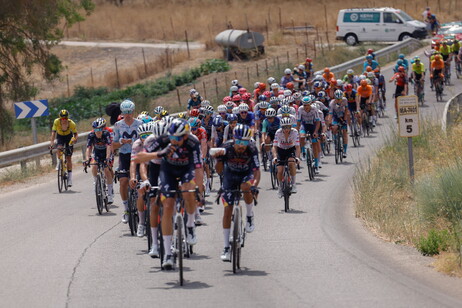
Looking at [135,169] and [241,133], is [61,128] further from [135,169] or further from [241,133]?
[241,133]

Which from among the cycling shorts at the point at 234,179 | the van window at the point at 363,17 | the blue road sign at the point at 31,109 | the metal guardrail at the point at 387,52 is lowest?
the cycling shorts at the point at 234,179

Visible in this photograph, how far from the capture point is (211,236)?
50.9ft

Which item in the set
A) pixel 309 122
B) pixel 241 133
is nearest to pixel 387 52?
pixel 309 122

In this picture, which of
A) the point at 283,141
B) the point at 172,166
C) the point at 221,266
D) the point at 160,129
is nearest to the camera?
the point at 160,129

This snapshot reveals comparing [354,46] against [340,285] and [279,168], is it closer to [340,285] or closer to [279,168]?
[279,168]

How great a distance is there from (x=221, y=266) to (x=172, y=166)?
1656 mm

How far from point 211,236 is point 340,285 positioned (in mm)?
4432

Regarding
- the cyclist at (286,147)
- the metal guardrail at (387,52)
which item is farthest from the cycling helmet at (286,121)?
the metal guardrail at (387,52)

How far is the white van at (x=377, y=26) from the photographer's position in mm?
53844

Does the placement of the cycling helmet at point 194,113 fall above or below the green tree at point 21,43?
below

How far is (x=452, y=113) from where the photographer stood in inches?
1184

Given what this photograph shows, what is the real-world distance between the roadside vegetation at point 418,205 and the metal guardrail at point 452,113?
3.83 metres

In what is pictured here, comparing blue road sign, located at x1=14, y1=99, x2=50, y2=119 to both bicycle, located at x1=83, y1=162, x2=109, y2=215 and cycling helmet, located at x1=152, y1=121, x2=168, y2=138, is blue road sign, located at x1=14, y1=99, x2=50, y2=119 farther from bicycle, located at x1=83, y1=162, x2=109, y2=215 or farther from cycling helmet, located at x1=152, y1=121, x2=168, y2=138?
cycling helmet, located at x1=152, y1=121, x2=168, y2=138

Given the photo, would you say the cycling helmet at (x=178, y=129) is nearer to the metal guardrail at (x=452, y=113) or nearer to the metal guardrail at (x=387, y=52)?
the metal guardrail at (x=452, y=113)
